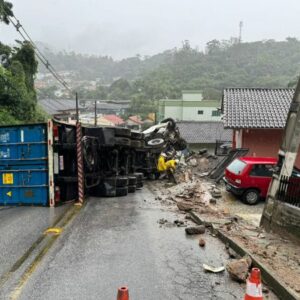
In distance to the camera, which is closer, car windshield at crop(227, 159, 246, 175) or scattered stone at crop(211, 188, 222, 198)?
car windshield at crop(227, 159, 246, 175)

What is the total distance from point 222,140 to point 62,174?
35321 mm

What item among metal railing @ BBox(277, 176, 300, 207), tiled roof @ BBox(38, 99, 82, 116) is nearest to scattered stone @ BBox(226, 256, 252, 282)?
metal railing @ BBox(277, 176, 300, 207)

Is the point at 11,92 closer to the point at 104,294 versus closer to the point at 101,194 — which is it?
the point at 101,194

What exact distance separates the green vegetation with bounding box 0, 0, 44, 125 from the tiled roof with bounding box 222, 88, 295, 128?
12084 mm

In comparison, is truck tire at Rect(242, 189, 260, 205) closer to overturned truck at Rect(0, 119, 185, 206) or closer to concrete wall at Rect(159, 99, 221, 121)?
overturned truck at Rect(0, 119, 185, 206)

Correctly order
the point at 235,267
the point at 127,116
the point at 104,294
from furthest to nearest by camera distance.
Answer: the point at 127,116
the point at 235,267
the point at 104,294

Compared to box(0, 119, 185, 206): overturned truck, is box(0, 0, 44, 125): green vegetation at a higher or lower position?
higher

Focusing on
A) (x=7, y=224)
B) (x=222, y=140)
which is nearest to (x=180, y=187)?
(x=7, y=224)

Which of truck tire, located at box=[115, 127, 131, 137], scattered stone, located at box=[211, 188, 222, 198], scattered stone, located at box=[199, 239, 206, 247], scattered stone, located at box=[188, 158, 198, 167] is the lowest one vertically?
scattered stone, located at box=[188, 158, 198, 167]

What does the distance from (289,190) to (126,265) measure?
512 cm

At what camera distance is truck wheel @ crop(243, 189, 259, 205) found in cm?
1730

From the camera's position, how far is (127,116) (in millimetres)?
82000

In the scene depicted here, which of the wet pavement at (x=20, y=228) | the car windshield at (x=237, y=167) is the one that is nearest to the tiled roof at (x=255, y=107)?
the car windshield at (x=237, y=167)

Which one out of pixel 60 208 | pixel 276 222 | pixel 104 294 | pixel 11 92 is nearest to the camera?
pixel 104 294
